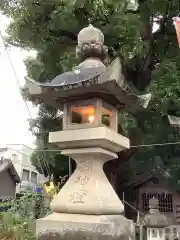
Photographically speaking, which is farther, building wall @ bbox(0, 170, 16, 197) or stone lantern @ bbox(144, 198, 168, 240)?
building wall @ bbox(0, 170, 16, 197)

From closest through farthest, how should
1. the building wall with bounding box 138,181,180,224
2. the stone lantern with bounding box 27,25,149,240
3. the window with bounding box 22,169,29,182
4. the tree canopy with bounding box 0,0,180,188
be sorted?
1. the stone lantern with bounding box 27,25,149,240
2. the tree canopy with bounding box 0,0,180,188
3. the building wall with bounding box 138,181,180,224
4. the window with bounding box 22,169,29,182

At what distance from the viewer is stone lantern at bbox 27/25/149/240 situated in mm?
3361

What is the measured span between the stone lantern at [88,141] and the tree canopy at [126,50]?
252 centimetres

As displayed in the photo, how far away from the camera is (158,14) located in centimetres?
905

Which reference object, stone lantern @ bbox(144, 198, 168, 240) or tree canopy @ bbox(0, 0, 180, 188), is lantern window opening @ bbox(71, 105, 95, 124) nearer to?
tree canopy @ bbox(0, 0, 180, 188)

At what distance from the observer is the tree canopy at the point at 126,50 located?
728 centimetres

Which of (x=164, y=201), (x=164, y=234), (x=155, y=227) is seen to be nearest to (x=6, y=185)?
(x=164, y=201)

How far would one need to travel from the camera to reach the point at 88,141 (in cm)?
357

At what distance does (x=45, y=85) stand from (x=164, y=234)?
4456 mm

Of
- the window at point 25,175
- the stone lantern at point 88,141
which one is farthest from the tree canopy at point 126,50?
the window at point 25,175

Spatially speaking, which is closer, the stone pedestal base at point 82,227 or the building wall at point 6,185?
the stone pedestal base at point 82,227

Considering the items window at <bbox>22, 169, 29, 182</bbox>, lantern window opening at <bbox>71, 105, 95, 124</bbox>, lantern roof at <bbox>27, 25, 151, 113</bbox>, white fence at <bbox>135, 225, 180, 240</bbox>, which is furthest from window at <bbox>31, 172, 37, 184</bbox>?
lantern roof at <bbox>27, 25, 151, 113</bbox>

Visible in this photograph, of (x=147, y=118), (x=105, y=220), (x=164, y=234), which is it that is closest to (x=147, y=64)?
(x=147, y=118)

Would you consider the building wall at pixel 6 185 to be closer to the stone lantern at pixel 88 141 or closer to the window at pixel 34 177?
the window at pixel 34 177
